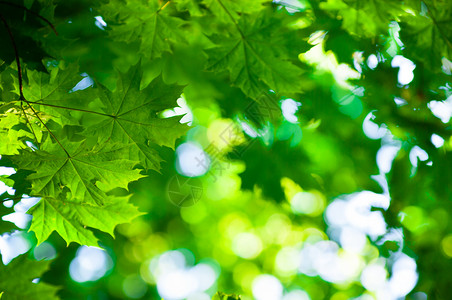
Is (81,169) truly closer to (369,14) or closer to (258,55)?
(258,55)

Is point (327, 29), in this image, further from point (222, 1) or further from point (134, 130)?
point (134, 130)

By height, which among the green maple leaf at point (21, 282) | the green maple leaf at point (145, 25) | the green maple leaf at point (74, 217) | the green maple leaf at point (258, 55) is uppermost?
the green maple leaf at point (145, 25)

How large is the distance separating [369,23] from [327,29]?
0.52 m

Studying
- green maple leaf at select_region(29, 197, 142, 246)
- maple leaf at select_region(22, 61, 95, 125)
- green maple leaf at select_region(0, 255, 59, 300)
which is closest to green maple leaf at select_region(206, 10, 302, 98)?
maple leaf at select_region(22, 61, 95, 125)

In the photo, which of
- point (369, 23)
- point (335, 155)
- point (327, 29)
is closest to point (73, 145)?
point (369, 23)

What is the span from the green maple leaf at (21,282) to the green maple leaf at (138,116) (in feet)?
3.04

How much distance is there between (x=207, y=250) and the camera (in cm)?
568

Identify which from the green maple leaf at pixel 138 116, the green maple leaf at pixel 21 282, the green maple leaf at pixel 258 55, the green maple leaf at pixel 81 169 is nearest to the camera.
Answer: the green maple leaf at pixel 81 169

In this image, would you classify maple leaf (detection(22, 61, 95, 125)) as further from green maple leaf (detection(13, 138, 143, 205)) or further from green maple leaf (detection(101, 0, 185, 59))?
green maple leaf (detection(101, 0, 185, 59))

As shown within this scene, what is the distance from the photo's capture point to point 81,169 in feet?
4.33

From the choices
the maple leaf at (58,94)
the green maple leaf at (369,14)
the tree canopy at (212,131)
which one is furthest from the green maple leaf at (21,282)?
the green maple leaf at (369,14)

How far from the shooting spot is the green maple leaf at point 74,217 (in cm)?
142

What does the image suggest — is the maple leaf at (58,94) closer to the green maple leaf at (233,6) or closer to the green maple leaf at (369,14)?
the green maple leaf at (233,6)

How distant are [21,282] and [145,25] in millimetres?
1438
